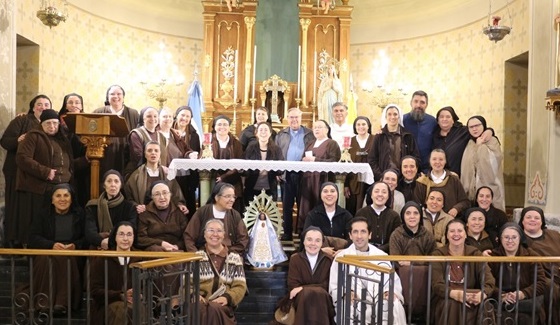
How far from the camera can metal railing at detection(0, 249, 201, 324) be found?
5.17 meters

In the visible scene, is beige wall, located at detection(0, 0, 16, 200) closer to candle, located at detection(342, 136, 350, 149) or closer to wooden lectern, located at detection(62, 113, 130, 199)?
wooden lectern, located at detection(62, 113, 130, 199)

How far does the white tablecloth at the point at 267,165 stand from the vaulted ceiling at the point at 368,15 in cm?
550

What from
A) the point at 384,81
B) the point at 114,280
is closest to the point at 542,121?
the point at 384,81

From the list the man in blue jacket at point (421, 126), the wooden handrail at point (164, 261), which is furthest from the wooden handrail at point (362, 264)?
the man in blue jacket at point (421, 126)

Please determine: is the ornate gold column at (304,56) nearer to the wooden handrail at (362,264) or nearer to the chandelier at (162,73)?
the chandelier at (162,73)

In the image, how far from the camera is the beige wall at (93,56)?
10.4 meters

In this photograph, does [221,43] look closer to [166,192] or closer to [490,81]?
[490,81]

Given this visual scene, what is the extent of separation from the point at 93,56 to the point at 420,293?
8062 millimetres

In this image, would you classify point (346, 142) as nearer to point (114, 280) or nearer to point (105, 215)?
point (105, 215)

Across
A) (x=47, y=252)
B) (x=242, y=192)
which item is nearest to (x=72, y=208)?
(x=47, y=252)

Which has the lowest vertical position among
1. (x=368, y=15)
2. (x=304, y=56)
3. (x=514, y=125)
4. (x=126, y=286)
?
(x=126, y=286)

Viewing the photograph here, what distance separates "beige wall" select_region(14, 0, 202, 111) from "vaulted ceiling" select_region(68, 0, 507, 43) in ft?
0.63

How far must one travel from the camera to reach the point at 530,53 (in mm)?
9047

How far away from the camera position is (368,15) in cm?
1435
